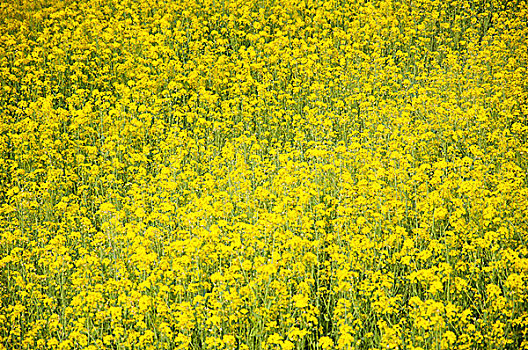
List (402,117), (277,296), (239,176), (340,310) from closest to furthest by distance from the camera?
1. (340,310)
2. (277,296)
3. (239,176)
4. (402,117)

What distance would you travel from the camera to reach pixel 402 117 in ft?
25.8

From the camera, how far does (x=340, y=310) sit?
4.64 m

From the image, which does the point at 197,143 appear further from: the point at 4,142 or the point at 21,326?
the point at 21,326

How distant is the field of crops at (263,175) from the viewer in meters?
4.96

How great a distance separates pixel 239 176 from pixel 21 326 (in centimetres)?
267

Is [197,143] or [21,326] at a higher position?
[197,143]

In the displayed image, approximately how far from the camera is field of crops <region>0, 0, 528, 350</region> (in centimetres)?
496

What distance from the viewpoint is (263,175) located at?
6793mm

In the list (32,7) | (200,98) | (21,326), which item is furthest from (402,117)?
(32,7)

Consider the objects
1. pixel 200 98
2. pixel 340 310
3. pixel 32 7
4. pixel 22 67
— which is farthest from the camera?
pixel 32 7

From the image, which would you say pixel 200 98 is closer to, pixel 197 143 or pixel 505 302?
A: pixel 197 143

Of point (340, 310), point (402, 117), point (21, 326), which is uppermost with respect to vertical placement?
point (402, 117)

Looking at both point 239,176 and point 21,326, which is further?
point 239,176

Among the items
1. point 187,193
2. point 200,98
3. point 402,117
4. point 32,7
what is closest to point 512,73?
point 402,117
